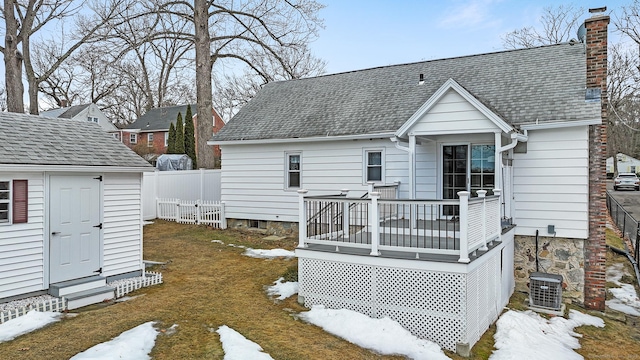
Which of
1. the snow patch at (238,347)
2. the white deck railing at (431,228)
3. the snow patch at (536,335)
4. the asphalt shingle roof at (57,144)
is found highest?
the asphalt shingle roof at (57,144)

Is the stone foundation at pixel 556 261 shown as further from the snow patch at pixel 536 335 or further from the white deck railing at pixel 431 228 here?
the white deck railing at pixel 431 228

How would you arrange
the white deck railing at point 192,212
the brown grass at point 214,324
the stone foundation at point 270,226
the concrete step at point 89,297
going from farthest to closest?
the white deck railing at point 192,212, the stone foundation at point 270,226, the concrete step at point 89,297, the brown grass at point 214,324

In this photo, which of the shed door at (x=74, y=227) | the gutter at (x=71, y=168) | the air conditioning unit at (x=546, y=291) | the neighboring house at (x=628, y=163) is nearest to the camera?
the gutter at (x=71, y=168)

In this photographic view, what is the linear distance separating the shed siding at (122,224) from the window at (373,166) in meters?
5.96

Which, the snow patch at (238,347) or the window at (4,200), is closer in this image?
the snow patch at (238,347)

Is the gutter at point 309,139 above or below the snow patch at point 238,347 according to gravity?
above

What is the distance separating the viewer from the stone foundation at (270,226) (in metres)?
13.6

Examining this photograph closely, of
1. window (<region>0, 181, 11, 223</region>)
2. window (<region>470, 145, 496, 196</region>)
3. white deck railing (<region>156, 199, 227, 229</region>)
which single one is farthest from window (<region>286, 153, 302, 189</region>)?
window (<region>0, 181, 11, 223</region>)

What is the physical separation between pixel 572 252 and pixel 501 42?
29.4 metres

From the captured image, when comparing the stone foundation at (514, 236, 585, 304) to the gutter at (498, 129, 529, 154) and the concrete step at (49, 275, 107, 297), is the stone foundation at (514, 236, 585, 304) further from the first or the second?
the concrete step at (49, 275, 107, 297)

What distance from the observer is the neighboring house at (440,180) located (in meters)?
6.71

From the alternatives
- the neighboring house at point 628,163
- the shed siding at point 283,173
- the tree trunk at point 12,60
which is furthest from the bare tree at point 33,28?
the neighboring house at point 628,163

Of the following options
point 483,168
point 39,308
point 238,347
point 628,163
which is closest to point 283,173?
point 483,168

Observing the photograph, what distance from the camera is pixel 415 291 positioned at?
6566 millimetres
